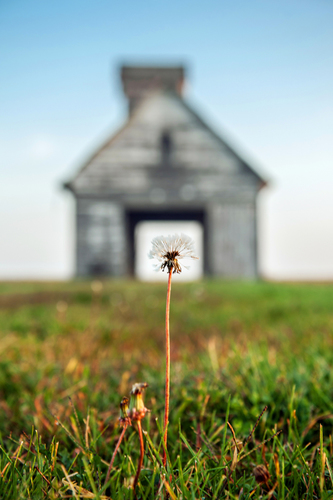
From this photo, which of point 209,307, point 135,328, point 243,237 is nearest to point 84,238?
point 243,237

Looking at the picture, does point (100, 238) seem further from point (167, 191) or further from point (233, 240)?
point (233, 240)

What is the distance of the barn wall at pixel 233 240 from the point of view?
47.9 ft

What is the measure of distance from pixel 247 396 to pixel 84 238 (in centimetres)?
1324

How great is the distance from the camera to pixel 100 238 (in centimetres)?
1452

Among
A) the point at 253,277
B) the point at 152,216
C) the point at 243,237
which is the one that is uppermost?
the point at 152,216

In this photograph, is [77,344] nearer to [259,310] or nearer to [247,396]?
[247,396]

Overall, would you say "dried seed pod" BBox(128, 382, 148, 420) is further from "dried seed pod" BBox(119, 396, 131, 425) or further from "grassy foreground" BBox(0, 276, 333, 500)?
"grassy foreground" BBox(0, 276, 333, 500)

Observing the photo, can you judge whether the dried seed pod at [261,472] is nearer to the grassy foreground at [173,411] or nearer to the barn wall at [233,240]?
the grassy foreground at [173,411]

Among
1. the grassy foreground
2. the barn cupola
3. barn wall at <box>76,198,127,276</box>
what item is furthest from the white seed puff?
the barn cupola

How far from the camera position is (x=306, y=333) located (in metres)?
3.73

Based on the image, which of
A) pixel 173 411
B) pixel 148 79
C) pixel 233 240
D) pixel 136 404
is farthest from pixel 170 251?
pixel 148 79

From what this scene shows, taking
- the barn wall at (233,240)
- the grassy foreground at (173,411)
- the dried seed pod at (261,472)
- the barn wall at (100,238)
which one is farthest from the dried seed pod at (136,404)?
the barn wall at (233,240)

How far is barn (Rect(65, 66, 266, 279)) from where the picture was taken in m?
14.5

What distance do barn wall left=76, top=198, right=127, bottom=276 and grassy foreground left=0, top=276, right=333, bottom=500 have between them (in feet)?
32.1
